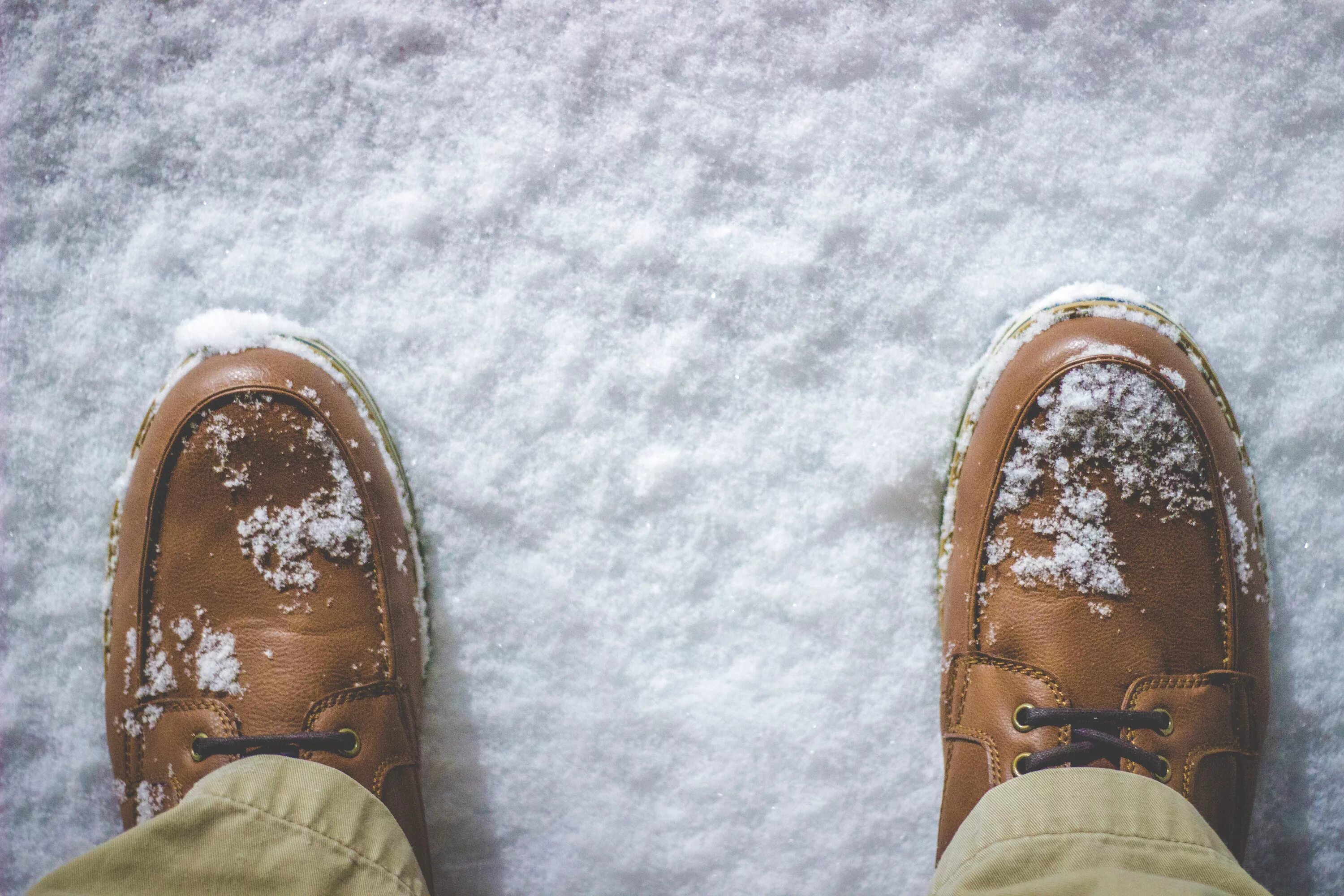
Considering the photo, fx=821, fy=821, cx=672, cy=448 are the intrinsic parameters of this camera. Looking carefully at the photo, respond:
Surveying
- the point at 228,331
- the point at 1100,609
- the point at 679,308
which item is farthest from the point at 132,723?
the point at 1100,609

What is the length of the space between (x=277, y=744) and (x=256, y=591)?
5.3 inches

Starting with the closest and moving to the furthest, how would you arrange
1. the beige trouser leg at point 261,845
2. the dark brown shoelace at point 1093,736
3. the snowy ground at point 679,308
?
the beige trouser leg at point 261,845 < the dark brown shoelace at point 1093,736 < the snowy ground at point 679,308

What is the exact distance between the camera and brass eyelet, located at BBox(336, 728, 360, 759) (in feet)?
2.35

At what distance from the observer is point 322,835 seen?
23.8 inches

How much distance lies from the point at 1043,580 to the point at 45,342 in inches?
38.3

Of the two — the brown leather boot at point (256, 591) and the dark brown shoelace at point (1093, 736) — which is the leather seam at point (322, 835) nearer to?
the brown leather boot at point (256, 591)

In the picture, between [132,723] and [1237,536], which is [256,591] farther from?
[1237,536]

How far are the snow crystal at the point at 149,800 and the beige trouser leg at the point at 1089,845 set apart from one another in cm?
66

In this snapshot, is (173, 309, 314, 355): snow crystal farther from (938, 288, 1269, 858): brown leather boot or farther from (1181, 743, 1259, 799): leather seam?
(1181, 743, 1259, 799): leather seam

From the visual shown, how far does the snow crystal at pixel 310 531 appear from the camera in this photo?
738 millimetres

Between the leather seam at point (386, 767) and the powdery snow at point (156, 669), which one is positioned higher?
the powdery snow at point (156, 669)

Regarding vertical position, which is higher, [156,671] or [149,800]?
[156,671]

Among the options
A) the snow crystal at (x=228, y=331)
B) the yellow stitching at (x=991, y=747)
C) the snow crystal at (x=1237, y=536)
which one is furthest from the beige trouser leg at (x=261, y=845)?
the snow crystal at (x=1237, y=536)

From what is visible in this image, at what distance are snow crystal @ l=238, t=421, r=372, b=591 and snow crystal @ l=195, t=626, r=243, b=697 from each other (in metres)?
0.07
